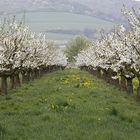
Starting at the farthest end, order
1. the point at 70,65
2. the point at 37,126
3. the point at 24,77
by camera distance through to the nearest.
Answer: the point at 70,65
the point at 24,77
the point at 37,126

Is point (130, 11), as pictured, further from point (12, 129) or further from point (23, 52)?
point (23, 52)

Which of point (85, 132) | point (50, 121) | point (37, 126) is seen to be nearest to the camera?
point (85, 132)

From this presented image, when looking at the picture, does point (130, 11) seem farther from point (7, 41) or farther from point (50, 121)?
point (7, 41)

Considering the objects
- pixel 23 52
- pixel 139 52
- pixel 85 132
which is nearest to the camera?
pixel 85 132

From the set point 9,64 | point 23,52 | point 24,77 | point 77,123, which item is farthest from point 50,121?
point 24,77

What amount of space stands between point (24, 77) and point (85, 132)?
32.8 metres

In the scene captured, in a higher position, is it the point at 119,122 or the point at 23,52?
the point at 23,52

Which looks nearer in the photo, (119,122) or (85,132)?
(85,132)

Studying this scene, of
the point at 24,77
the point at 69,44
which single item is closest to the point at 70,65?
the point at 69,44

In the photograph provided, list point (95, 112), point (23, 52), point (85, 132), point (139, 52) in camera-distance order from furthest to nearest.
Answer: point (23, 52) → point (139, 52) → point (95, 112) → point (85, 132)

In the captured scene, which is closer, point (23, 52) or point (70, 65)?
point (23, 52)

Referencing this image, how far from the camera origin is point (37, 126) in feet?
55.1

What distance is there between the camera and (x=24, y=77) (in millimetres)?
48000

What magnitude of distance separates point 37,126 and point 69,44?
466ft
